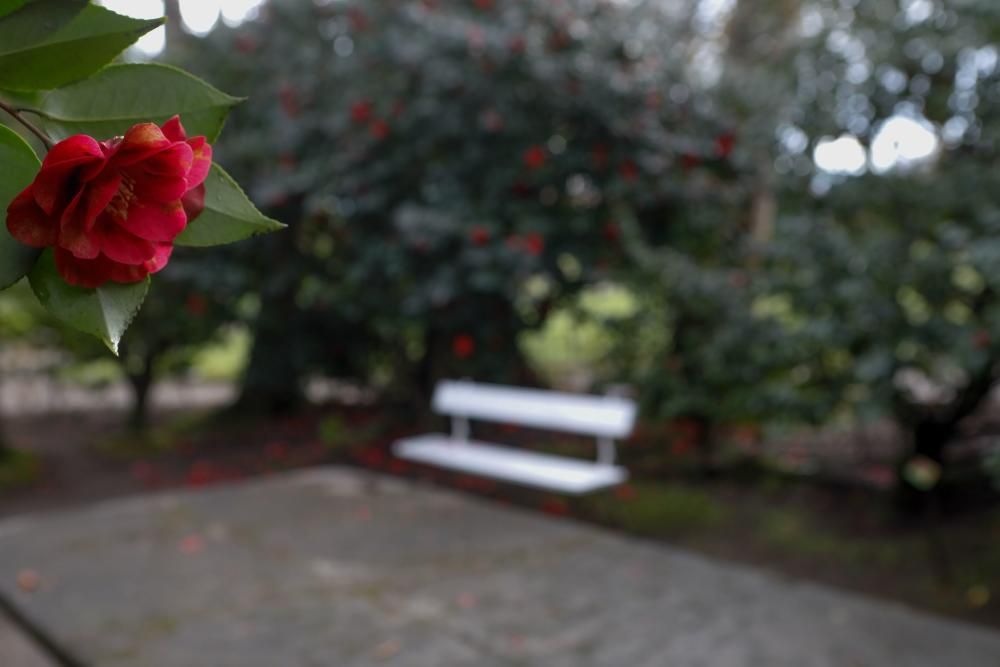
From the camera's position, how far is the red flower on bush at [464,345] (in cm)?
635

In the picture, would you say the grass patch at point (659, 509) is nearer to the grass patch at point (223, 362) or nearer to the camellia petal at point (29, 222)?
the grass patch at point (223, 362)

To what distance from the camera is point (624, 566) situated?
387cm

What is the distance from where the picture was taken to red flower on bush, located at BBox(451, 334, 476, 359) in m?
6.35

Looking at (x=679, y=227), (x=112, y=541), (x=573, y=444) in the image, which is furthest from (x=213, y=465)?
(x=679, y=227)

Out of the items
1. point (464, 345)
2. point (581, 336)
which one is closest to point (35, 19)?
point (464, 345)

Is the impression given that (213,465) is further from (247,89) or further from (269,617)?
(269,617)

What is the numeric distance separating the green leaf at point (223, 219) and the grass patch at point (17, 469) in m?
7.15

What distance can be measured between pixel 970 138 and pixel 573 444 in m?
3.85

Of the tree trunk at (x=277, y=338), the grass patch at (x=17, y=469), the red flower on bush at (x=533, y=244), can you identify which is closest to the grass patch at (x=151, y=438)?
the tree trunk at (x=277, y=338)

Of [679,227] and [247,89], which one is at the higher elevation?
[247,89]

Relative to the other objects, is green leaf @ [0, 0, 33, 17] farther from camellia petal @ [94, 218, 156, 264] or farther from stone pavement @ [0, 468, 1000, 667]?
stone pavement @ [0, 468, 1000, 667]

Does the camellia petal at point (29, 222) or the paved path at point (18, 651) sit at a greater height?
the camellia petal at point (29, 222)

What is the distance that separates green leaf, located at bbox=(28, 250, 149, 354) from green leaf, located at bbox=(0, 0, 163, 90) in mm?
156

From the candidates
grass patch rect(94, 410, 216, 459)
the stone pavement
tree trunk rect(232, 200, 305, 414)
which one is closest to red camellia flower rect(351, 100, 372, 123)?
tree trunk rect(232, 200, 305, 414)
